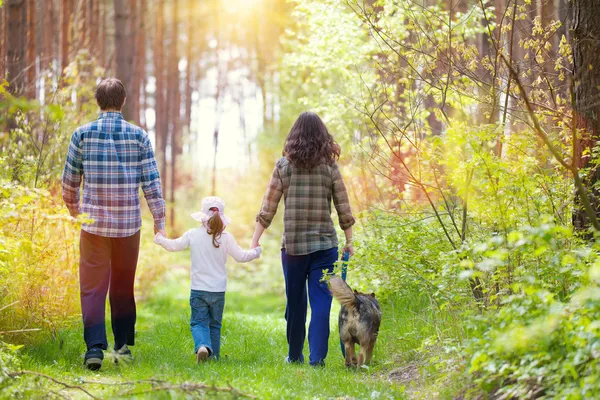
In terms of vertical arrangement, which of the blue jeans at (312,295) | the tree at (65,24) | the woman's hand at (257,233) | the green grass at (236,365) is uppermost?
the tree at (65,24)

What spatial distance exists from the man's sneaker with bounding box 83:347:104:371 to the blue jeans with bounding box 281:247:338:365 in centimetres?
155

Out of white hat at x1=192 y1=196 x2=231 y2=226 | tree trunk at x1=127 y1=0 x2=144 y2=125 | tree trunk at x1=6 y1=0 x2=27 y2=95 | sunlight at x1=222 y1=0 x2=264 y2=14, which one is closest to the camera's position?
white hat at x1=192 y1=196 x2=231 y2=226

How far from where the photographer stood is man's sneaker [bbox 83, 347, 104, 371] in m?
5.67

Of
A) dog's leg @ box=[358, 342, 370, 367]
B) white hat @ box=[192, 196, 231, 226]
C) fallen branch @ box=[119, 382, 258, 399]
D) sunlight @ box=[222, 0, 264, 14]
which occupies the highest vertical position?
sunlight @ box=[222, 0, 264, 14]

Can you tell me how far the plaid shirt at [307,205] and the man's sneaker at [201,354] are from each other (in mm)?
Answer: 1067

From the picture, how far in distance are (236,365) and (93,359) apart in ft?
3.75

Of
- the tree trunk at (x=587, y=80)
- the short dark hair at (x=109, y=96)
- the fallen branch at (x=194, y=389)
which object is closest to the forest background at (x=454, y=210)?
the tree trunk at (x=587, y=80)

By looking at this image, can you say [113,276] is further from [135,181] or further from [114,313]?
[135,181]

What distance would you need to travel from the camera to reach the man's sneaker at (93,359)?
5668mm

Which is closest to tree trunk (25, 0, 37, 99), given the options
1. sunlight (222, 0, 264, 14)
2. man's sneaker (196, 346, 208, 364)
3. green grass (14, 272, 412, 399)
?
green grass (14, 272, 412, 399)

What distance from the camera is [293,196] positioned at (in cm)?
618

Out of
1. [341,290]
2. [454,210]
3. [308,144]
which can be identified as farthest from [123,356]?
[454,210]

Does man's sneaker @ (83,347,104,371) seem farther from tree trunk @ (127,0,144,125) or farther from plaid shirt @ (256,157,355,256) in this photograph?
tree trunk @ (127,0,144,125)

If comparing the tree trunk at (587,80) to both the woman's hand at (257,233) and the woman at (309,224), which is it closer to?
the woman at (309,224)
